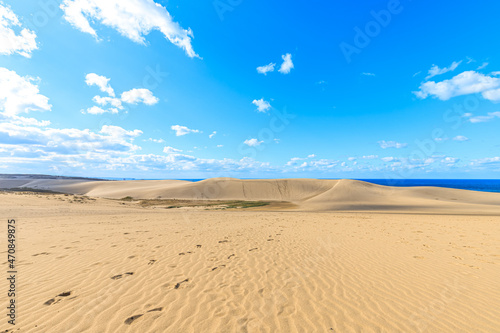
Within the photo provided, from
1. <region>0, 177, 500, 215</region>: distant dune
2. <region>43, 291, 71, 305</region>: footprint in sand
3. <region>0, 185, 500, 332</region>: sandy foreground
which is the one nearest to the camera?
<region>0, 185, 500, 332</region>: sandy foreground

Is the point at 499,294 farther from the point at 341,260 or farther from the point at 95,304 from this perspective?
the point at 95,304

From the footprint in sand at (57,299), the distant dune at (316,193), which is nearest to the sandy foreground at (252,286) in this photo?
the footprint in sand at (57,299)

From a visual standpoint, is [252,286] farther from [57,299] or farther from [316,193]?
[316,193]

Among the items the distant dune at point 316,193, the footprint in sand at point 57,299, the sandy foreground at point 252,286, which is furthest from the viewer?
the distant dune at point 316,193

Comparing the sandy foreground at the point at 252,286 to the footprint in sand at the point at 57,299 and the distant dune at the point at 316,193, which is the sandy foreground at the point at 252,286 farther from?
the distant dune at the point at 316,193

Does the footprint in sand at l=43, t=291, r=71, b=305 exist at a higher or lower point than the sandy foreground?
higher

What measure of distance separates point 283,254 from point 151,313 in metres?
4.80

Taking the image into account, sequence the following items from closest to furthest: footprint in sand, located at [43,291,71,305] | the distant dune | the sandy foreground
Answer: the sandy foreground → footprint in sand, located at [43,291,71,305] → the distant dune

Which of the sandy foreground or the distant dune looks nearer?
the sandy foreground

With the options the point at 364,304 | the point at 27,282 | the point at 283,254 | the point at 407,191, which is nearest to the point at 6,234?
the point at 27,282

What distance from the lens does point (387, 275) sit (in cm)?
586

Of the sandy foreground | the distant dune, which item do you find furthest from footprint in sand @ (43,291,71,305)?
the distant dune

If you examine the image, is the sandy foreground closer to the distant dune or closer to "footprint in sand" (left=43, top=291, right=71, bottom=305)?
"footprint in sand" (left=43, top=291, right=71, bottom=305)

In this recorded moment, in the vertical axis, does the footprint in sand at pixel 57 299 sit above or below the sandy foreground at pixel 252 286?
above
